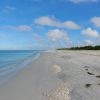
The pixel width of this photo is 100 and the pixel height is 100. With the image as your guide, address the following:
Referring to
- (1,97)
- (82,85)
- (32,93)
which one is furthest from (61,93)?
(1,97)

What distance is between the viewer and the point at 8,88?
9070 millimetres

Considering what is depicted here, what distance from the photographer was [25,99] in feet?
23.1

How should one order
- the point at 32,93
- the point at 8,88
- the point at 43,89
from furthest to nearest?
the point at 8,88
the point at 43,89
the point at 32,93

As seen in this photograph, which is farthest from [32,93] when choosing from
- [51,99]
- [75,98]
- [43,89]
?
[75,98]

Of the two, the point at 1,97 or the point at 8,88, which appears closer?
the point at 1,97

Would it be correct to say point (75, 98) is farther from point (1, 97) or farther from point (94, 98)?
point (1, 97)

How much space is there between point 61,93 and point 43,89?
1209mm

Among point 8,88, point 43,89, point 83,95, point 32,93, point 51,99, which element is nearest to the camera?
point 51,99

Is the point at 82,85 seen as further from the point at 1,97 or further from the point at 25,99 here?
the point at 1,97

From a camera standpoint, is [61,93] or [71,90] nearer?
[61,93]

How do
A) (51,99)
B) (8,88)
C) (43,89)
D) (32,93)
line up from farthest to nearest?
(8,88), (43,89), (32,93), (51,99)

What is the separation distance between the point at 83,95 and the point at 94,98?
0.53m

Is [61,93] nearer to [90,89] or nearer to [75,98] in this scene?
[75,98]

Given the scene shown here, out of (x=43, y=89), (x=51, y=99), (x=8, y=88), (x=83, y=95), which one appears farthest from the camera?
(x=8, y=88)
